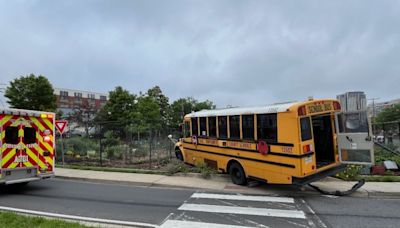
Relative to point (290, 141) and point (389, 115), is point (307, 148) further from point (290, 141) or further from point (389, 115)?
point (389, 115)

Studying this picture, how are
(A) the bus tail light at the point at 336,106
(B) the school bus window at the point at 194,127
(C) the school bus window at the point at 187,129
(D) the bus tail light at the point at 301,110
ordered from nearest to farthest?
(D) the bus tail light at the point at 301,110, (A) the bus tail light at the point at 336,106, (B) the school bus window at the point at 194,127, (C) the school bus window at the point at 187,129

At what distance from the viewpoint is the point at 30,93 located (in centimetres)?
3591

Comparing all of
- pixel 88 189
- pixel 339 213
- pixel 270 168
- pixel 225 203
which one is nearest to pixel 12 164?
pixel 88 189

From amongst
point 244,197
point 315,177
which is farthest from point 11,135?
point 315,177

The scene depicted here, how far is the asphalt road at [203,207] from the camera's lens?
6.50m

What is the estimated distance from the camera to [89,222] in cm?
629

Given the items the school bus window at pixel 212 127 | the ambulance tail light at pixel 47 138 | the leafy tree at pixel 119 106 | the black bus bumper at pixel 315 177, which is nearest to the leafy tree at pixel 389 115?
the leafy tree at pixel 119 106

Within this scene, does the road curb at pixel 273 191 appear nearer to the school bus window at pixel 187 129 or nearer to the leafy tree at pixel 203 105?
the school bus window at pixel 187 129

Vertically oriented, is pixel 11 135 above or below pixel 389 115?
below

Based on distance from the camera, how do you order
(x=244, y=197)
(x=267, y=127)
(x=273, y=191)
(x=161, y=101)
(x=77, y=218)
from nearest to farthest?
(x=77, y=218) → (x=244, y=197) → (x=267, y=127) → (x=273, y=191) → (x=161, y=101)

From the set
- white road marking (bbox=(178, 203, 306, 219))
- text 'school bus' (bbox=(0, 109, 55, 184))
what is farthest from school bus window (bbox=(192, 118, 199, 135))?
text 'school bus' (bbox=(0, 109, 55, 184))

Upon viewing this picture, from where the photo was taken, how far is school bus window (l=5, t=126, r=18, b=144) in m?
9.09

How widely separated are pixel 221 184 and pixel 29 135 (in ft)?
22.4

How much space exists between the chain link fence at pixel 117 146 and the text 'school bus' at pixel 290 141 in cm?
619
